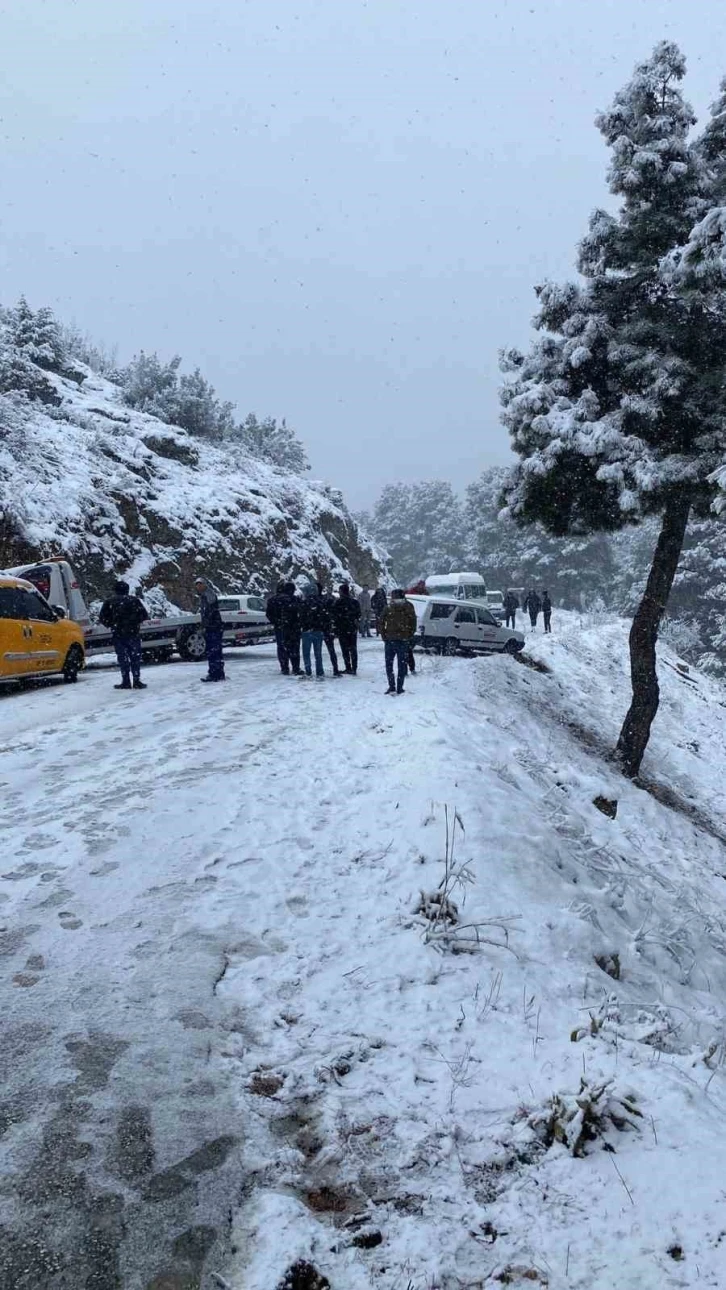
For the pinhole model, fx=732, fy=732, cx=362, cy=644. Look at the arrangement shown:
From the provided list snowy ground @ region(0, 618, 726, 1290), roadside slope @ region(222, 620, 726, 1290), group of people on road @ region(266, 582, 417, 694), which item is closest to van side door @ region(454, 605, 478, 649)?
group of people on road @ region(266, 582, 417, 694)

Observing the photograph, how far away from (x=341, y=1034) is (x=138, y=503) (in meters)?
21.6

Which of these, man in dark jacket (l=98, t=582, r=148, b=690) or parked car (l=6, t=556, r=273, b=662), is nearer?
man in dark jacket (l=98, t=582, r=148, b=690)

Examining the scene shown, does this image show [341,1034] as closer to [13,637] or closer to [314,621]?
[13,637]

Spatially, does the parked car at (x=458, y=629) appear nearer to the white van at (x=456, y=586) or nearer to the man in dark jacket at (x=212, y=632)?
the man in dark jacket at (x=212, y=632)

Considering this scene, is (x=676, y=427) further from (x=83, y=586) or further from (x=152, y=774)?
(x=83, y=586)

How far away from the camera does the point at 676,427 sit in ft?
40.1

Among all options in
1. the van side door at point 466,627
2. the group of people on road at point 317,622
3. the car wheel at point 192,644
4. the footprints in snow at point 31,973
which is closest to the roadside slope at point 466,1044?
the footprints in snow at point 31,973

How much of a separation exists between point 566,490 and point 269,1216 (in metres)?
12.1

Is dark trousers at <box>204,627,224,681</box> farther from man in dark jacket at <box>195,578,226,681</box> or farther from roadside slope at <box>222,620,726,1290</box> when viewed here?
roadside slope at <box>222,620,726,1290</box>

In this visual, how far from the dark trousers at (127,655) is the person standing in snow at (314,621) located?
312 cm

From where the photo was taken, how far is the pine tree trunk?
12852mm

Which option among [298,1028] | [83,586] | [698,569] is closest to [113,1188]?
[298,1028]

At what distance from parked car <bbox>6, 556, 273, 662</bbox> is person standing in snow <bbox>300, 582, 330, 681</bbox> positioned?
4.37 m

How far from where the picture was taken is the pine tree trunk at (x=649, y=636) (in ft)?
42.2
